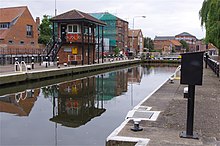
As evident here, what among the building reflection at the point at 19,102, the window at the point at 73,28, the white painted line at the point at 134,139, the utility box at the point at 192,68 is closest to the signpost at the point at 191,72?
the utility box at the point at 192,68

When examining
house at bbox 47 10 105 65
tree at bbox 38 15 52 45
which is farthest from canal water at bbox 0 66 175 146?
tree at bbox 38 15 52 45

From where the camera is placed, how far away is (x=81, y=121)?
10562mm

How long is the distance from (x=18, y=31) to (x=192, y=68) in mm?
47149

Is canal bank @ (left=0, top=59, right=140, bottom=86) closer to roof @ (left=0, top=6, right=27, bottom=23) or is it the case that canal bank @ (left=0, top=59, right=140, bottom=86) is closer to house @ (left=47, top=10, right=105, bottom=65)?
house @ (left=47, top=10, right=105, bottom=65)

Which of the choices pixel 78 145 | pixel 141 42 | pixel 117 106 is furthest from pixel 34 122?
pixel 141 42

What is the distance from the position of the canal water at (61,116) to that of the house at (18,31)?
32152 mm

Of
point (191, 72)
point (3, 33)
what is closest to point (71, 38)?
point (3, 33)

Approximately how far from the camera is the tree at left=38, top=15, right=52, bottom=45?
192 feet

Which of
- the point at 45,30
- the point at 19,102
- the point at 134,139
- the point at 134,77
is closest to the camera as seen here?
the point at 134,139

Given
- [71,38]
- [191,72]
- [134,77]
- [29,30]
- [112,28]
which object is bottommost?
[134,77]

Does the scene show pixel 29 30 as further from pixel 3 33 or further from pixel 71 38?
pixel 71 38

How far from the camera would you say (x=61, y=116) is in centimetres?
1126

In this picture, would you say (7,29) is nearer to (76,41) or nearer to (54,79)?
(76,41)

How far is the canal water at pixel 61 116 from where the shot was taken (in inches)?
328
